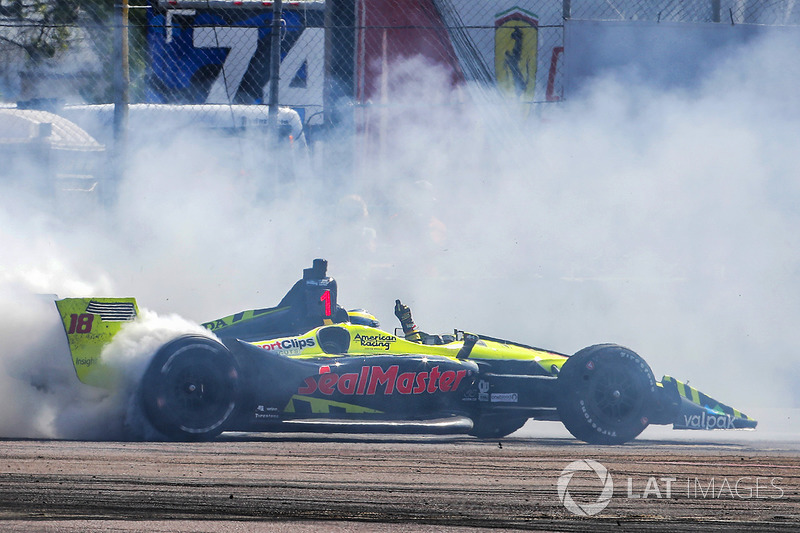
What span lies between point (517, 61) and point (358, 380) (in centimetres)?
557

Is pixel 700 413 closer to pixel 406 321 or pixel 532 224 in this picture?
pixel 406 321

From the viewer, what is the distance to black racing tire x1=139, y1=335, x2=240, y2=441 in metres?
6.70

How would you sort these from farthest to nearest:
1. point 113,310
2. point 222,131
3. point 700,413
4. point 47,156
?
point 222,131
point 47,156
point 700,413
point 113,310

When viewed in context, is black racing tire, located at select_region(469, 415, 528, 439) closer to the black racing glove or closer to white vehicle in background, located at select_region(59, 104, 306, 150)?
the black racing glove

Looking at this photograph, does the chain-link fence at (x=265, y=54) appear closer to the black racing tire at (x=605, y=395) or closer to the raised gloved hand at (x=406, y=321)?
the raised gloved hand at (x=406, y=321)

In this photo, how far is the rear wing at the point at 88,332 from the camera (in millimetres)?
6773

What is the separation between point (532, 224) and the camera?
11.8 metres

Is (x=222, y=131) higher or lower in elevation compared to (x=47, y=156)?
higher

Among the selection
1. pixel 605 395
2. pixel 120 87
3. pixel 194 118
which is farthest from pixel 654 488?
pixel 194 118

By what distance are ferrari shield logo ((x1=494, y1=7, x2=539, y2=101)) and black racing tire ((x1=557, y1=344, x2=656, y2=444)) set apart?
433 centimetres

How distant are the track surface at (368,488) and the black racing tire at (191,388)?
0.22 meters

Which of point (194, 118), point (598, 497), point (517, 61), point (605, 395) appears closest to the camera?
point (598, 497)

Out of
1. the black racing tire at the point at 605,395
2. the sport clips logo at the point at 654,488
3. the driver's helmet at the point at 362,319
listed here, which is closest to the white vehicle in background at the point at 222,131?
the driver's helmet at the point at 362,319

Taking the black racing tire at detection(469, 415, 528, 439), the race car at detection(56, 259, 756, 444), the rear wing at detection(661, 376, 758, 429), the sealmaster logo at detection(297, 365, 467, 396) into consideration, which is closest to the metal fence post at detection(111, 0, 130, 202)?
the race car at detection(56, 259, 756, 444)
